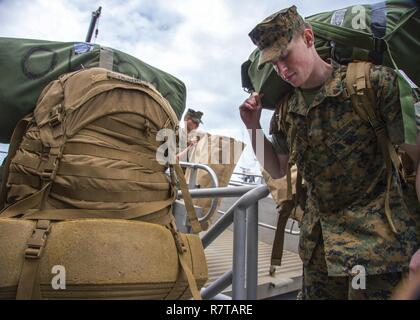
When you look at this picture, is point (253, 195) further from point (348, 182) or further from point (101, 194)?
point (101, 194)

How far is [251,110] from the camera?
1.54 metres

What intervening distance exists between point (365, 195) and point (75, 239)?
3.28 feet

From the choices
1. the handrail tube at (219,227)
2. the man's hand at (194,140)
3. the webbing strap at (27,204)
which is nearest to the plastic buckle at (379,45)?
the handrail tube at (219,227)

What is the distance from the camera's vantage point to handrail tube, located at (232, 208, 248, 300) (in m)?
1.49

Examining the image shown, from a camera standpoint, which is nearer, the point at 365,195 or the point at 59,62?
the point at 365,195

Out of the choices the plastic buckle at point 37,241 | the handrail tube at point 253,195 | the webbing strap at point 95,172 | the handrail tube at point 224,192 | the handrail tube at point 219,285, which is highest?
the handrail tube at point 224,192

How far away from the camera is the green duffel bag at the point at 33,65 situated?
1.32m

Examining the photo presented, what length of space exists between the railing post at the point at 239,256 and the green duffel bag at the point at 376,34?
2.57 feet

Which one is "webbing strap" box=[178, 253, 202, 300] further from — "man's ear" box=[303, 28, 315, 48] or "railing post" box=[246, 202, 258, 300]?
"man's ear" box=[303, 28, 315, 48]

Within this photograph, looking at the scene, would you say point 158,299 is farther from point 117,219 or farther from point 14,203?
point 14,203

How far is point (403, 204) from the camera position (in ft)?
3.96

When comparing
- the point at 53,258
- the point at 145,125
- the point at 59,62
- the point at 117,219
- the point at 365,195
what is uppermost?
the point at 59,62

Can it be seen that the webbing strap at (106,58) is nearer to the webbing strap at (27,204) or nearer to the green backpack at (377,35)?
the webbing strap at (27,204)
